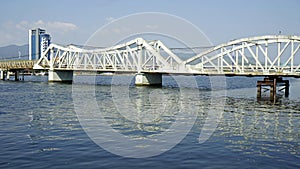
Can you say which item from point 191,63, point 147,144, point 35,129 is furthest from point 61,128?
point 191,63

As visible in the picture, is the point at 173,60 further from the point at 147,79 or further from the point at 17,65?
the point at 17,65

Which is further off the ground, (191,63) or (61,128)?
(191,63)

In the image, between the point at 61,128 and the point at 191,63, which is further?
the point at 191,63

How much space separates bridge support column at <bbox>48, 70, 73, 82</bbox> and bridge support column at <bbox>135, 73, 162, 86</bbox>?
35.7 m

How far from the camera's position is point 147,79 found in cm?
9625

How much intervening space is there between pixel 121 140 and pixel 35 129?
6.89 metres

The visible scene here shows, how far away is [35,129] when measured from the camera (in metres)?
24.8

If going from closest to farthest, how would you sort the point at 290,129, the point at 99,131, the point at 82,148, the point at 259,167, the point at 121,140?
the point at 259,167 → the point at 82,148 → the point at 121,140 → the point at 99,131 → the point at 290,129

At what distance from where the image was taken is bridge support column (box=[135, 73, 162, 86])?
9469 cm

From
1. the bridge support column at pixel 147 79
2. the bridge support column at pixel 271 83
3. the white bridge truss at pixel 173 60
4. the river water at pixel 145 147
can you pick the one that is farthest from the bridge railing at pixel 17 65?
the river water at pixel 145 147

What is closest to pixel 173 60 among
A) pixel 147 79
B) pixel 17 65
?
pixel 147 79

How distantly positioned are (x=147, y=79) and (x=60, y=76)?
127 ft

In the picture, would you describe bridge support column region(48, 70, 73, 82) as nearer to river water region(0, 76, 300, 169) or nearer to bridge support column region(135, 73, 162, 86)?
bridge support column region(135, 73, 162, 86)

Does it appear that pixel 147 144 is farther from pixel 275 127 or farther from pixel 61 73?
pixel 61 73
